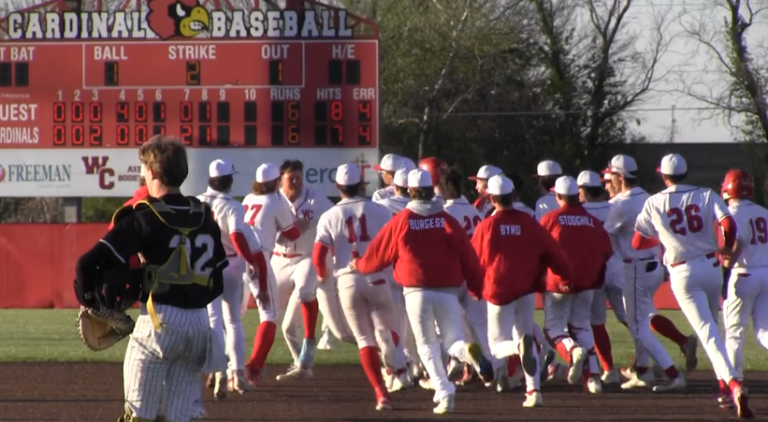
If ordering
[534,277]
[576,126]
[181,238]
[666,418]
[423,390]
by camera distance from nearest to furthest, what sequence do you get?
[181,238] → [666,418] → [534,277] → [423,390] → [576,126]

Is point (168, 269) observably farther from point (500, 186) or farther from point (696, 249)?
point (696, 249)

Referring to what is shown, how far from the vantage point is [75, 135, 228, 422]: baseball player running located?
603 centimetres

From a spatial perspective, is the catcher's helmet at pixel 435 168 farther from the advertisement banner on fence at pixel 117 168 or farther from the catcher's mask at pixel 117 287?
the advertisement banner on fence at pixel 117 168

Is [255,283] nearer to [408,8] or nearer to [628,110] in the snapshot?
[408,8]

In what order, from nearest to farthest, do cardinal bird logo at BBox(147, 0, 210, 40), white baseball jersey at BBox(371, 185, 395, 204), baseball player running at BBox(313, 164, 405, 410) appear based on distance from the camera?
1. baseball player running at BBox(313, 164, 405, 410)
2. white baseball jersey at BBox(371, 185, 395, 204)
3. cardinal bird logo at BBox(147, 0, 210, 40)

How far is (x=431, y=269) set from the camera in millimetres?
9984

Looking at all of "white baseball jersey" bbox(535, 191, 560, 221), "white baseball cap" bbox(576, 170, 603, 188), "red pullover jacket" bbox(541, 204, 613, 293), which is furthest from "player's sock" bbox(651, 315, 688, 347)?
"white baseball jersey" bbox(535, 191, 560, 221)

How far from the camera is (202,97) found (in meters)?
21.0

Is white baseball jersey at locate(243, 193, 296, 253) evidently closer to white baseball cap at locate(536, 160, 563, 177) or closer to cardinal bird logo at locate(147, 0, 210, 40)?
white baseball cap at locate(536, 160, 563, 177)

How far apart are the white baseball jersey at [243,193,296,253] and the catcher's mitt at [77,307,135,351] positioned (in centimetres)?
556

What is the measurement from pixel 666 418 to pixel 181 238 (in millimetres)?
5159

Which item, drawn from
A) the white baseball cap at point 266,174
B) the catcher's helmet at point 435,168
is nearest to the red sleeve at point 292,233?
the white baseball cap at point 266,174

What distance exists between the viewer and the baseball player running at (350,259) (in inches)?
423

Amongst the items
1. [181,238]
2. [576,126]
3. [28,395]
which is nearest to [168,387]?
[181,238]
